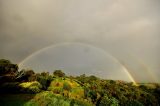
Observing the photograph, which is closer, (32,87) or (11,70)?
(32,87)

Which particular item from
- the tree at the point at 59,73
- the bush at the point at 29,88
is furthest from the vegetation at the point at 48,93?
the tree at the point at 59,73

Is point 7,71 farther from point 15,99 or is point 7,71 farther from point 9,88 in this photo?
point 15,99

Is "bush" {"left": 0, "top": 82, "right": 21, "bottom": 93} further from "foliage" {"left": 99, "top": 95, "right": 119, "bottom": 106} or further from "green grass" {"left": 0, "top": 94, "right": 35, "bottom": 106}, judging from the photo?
"foliage" {"left": 99, "top": 95, "right": 119, "bottom": 106}

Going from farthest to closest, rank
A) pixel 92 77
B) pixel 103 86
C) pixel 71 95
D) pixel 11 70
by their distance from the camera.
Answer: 1. pixel 92 77
2. pixel 103 86
3. pixel 11 70
4. pixel 71 95

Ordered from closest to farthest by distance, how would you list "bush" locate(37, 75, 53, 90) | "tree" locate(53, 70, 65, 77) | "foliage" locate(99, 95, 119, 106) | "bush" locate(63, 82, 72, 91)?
"bush" locate(63, 82, 72, 91)
"bush" locate(37, 75, 53, 90)
"foliage" locate(99, 95, 119, 106)
"tree" locate(53, 70, 65, 77)

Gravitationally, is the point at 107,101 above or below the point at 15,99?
above

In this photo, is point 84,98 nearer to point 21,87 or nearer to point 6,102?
point 21,87

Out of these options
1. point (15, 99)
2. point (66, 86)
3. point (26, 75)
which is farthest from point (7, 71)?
point (66, 86)

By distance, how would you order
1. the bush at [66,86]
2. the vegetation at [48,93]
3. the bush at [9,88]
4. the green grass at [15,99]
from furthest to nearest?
the bush at [66,86], the bush at [9,88], the vegetation at [48,93], the green grass at [15,99]

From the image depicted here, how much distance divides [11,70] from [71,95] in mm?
5119

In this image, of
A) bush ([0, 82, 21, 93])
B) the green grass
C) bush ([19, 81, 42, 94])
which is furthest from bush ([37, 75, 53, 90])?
the green grass

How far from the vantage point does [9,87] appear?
1823cm

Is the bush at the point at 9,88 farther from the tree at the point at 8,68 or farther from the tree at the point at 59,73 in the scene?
the tree at the point at 59,73

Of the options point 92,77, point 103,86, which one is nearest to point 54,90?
point 103,86
